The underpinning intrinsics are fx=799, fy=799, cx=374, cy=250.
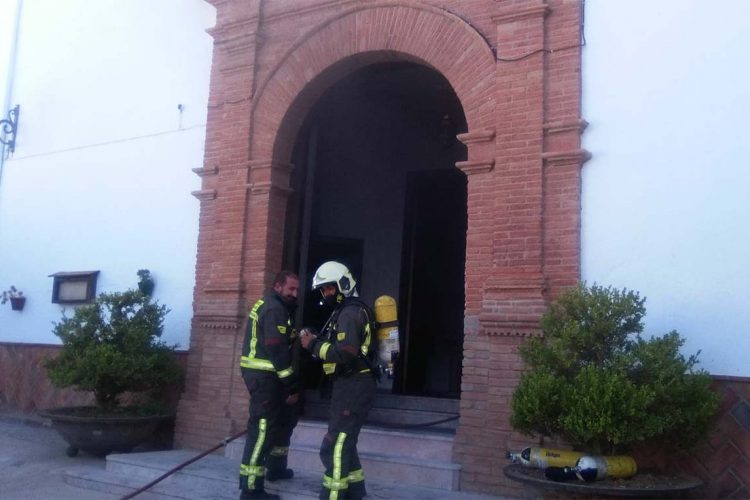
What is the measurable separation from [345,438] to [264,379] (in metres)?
0.86

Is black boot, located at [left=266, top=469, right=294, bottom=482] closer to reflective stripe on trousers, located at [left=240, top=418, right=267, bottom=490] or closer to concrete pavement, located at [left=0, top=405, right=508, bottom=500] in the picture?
concrete pavement, located at [left=0, top=405, right=508, bottom=500]

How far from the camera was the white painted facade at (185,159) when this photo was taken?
6066 millimetres

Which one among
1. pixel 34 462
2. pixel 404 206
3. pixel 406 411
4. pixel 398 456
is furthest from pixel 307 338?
pixel 404 206

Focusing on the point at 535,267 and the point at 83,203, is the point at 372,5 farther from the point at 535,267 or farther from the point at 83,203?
the point at 83,203

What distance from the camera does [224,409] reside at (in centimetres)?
800

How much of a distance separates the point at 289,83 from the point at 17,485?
4.72 metres

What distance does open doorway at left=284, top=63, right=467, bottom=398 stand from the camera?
1005cm

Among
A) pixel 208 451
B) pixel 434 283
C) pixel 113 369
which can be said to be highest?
pixel 434 283

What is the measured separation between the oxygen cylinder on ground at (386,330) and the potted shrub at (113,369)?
3.19m

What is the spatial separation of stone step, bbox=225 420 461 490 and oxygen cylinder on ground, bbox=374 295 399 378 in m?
1.12

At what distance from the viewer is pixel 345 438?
223 inches

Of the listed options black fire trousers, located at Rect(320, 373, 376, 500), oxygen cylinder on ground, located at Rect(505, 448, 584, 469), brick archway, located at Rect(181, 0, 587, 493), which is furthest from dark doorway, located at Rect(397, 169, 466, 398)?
oxygen cylinder on ground, located at Rect(505, 448, 584, 469)

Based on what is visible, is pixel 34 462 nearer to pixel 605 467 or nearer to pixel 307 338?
pixel 307 338

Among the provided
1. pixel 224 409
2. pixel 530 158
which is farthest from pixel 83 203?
pixel 530 158
